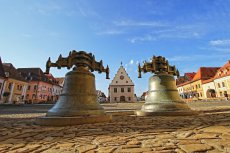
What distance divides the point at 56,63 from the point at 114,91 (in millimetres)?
41458

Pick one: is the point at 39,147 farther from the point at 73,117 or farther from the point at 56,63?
the point at 56,63

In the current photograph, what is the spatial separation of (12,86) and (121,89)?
2574 centimetres

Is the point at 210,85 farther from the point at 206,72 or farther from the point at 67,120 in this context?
the point at 67,120

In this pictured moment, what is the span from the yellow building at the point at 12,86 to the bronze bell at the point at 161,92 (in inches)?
1177

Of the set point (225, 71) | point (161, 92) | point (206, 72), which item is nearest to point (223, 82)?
point (225, 71)

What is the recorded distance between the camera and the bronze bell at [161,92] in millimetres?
5320

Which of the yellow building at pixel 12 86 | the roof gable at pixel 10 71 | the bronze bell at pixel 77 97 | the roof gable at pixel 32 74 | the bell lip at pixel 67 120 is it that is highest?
the roof gable at pixel 32 74

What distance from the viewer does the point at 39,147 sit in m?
1.94

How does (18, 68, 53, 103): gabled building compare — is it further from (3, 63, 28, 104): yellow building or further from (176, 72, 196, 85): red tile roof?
(176, 72, 196, 85): red tile roof

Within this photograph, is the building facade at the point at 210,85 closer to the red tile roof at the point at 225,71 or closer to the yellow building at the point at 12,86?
the red tile roof at the point at 225,71

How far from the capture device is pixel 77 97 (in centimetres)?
420

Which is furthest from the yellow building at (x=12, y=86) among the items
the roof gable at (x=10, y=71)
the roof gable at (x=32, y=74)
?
the roof gable at (x=32, y=74)

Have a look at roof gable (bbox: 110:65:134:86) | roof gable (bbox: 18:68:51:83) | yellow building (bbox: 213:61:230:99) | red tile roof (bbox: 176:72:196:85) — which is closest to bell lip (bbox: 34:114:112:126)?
yellow building (bbox: 213:61:230:99)

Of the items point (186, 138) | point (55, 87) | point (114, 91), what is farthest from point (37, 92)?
point (186, 138)
